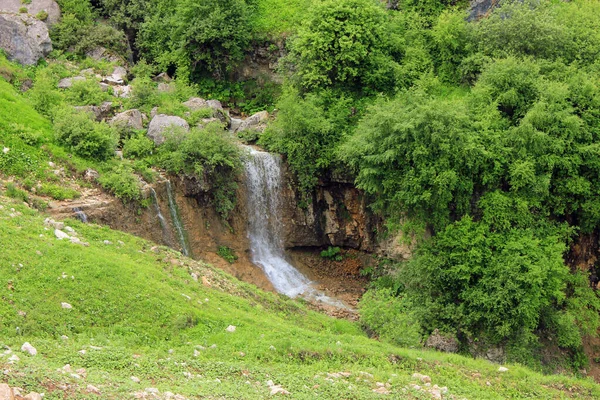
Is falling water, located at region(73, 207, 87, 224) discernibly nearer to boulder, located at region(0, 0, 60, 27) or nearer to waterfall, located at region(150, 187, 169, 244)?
waterfall, located at region(150, 187, 169, 244)

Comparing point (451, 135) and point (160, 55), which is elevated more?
point (160, 55)

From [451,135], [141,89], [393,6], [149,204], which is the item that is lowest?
[149,204]

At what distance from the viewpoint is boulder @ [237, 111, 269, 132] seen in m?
28.6

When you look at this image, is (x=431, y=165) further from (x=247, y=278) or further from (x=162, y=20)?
(x=162, y=20)

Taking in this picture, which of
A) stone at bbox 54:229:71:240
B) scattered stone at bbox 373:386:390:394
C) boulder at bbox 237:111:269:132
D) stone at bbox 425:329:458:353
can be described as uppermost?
boulder at bbox 237:111:269:132

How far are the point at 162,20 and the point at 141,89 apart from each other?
6.93 metres

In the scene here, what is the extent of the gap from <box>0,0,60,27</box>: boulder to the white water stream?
12502 mm

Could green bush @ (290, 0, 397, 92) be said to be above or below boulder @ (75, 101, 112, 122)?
above

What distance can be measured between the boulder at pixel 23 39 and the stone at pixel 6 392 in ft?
72.7

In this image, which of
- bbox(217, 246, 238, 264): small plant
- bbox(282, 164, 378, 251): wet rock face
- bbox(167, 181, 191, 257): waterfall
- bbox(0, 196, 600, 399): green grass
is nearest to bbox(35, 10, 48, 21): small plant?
bbox(167, 181, 191, 257): waterfall

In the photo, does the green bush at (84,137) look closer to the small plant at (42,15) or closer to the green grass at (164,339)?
the green grass at (164,339)

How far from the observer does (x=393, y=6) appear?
3312cm

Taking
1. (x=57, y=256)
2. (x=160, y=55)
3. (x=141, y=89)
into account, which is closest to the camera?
(x=57, y=256)

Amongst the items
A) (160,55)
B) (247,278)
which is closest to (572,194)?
(247,278)
